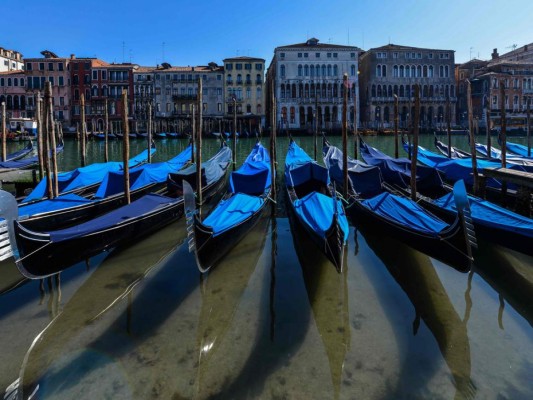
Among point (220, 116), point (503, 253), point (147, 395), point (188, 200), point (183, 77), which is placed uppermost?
point (183, 77)

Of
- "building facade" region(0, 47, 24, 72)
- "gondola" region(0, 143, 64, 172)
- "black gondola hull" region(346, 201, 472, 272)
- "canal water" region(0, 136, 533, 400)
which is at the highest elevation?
"building facade" region(0, 47, 24, 72)

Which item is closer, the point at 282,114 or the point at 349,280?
the point at 349,280

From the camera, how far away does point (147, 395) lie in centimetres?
308

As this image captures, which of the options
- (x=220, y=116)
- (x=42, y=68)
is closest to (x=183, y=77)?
(x=220, y=116)

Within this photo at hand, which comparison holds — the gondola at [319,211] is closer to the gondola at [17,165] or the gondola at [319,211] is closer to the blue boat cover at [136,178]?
the blue boat cover at [136,178]

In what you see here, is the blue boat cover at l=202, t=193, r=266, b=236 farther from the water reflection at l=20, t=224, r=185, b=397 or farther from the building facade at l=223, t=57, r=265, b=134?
the building facade at l=223, t=57, r=265, b=134

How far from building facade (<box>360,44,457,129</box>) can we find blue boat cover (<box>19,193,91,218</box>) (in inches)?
1456

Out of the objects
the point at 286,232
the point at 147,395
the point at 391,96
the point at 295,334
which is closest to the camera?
the point at 147,395

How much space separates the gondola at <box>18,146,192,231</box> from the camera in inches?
254

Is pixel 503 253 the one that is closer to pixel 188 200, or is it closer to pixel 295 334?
pixel 295 334

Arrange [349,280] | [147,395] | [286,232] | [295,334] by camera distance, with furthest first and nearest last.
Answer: [286,232]
[349,280]
[295,334]
[147,395]

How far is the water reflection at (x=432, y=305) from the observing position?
11.1 feet

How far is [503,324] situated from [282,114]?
3772 cm

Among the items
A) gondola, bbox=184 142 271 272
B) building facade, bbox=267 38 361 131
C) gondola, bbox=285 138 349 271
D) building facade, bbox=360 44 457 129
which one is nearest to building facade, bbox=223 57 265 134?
building facade, bbox=267 38 361 131
